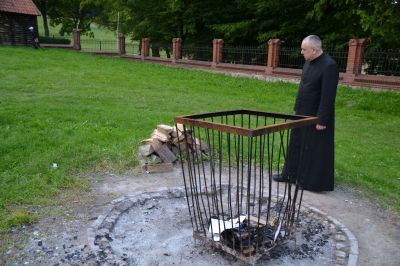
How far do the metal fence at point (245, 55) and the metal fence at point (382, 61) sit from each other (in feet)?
15.0

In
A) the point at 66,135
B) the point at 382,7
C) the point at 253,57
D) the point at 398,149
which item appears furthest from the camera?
the point at 253,57

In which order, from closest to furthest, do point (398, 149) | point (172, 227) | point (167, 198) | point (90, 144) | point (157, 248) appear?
point (157, 248) < point (172, 227) < point (167, 198) < point (90, 144) < point (398, 149)

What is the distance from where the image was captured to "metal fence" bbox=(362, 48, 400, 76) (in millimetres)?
14273

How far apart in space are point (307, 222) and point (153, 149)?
2560 millimetres

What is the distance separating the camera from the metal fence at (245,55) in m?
18.6

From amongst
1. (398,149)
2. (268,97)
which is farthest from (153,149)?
(268,97)

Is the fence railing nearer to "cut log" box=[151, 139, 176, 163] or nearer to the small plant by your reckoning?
"cut log" box=[151, 139, 176, 163]

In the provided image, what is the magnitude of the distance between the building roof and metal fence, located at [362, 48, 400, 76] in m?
22.0

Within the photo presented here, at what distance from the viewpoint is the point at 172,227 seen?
4.25 meters

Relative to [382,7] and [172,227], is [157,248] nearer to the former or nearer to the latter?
[172,227]

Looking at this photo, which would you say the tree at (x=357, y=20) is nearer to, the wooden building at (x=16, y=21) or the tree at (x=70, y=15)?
the wooden building at (x=16, y=21)

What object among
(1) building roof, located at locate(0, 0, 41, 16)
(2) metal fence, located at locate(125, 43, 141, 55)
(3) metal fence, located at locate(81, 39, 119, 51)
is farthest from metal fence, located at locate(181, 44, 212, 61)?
(1) building roof, located at locate(0, 0, 41, 16)

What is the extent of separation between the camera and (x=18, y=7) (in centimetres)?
2703

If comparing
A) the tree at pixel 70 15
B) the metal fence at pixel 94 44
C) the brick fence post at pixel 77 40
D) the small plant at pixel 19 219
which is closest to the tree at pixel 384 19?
the small plant at pixel 19 219
